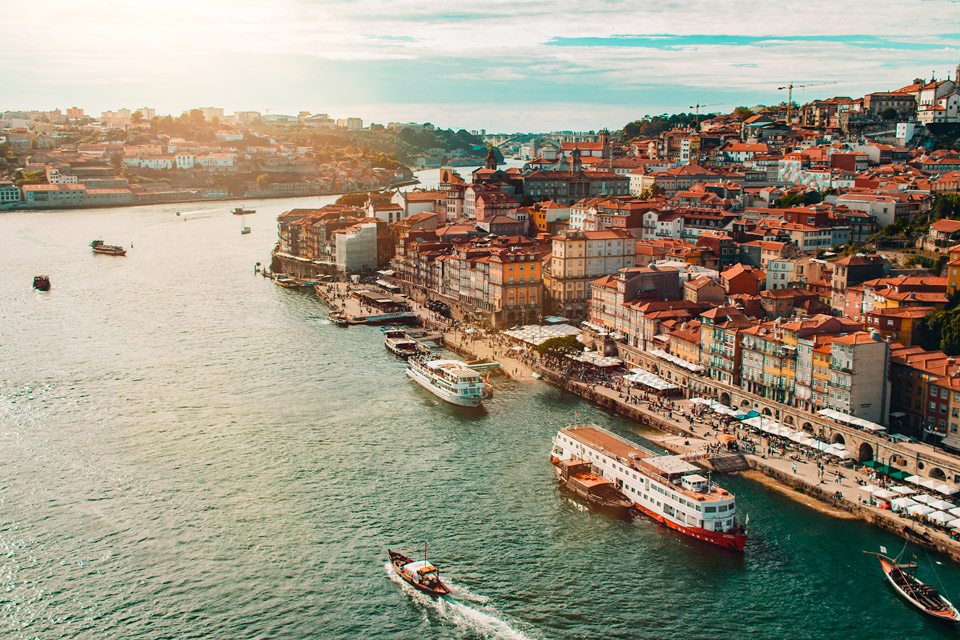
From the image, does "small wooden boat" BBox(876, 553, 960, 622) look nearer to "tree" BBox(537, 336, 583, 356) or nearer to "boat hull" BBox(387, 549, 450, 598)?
"boat hull" BBox(387, 549, 450, 598)

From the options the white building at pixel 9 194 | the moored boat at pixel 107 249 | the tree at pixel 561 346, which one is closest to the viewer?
the tree at pixel 561 346

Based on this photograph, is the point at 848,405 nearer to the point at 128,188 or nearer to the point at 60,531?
the point at 60,531

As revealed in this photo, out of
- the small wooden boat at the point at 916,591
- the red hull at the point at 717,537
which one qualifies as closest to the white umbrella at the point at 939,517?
the small wooden boat at the point at 916,591

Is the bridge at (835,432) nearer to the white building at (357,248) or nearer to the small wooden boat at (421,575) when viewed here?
the small wooden boat at (421,575)

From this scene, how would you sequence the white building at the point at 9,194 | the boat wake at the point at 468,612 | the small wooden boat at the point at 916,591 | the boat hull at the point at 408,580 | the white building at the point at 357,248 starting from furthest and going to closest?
the white building at the point at 9,194 < the white building at the point at 357,248 < the boat hull at the point at 408,580 < the small wooden boat at the point at 916,591 < the boat wake at the point at 468,612

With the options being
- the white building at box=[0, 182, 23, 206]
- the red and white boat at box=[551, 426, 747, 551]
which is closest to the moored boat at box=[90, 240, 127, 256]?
the white building at box=[0, 182, 23, 206]

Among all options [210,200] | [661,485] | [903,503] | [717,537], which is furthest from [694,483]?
[210,200]

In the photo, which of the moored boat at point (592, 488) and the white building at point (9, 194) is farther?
the white building at point (9, 194)

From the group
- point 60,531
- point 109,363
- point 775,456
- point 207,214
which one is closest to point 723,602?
point 775,456

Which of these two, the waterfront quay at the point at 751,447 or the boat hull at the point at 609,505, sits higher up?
the waterfront quay at the point at 751,447
